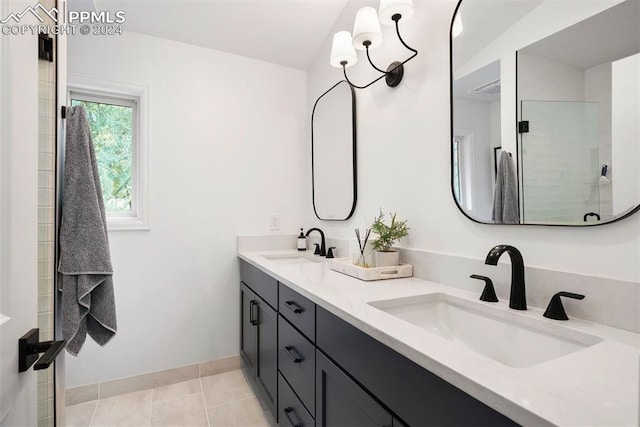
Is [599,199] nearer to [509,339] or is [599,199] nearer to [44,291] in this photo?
A: [509,339]

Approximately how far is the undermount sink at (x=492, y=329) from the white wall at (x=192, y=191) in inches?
61.7

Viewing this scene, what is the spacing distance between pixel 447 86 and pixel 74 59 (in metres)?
2.18

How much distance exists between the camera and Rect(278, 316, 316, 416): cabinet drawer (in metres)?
1.20

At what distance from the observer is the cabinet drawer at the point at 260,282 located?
5.30ft

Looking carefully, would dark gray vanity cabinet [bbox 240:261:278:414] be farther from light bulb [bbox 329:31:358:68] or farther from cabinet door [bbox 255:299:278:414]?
light bulb [bbox 329:31:358:68]

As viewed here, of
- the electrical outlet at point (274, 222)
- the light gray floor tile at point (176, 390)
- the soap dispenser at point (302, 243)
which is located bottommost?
the light gray floor tile at point (176, 390)

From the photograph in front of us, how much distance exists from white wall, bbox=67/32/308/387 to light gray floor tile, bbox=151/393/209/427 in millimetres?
274

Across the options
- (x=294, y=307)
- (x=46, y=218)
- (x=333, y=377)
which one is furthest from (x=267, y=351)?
(x=46, y=218)

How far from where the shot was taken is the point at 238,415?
182cm

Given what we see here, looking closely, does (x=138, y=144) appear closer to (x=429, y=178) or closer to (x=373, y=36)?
(x=373, y=36)

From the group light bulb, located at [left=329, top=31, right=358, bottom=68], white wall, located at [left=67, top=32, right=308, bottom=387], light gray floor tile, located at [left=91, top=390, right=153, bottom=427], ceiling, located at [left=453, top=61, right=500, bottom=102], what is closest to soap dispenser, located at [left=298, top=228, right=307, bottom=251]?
white wall, located at [left=67, top=32, right=308, bottom=387]

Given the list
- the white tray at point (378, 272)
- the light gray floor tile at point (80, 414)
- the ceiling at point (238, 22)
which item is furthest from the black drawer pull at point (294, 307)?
the ceiling at point (238, 22)

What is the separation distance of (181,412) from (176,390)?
26cm

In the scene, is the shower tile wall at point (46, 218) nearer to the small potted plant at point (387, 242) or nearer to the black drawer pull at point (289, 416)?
the black drawer pull at point (289, 416)
